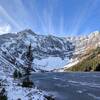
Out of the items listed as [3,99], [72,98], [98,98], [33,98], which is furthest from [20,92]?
[98,98]

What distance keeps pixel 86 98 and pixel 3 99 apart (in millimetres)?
26704

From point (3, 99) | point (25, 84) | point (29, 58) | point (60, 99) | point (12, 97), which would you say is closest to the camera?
point (3, 99)

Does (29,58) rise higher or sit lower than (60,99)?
higher

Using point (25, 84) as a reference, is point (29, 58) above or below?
above

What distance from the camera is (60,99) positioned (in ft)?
193

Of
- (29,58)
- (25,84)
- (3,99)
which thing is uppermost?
(29,58)

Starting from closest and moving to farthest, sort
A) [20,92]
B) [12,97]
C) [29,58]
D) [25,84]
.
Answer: [12,97]
[20,92]
[25,84]
[29,58]

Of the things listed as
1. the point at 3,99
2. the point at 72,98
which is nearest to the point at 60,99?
the point at 72,98

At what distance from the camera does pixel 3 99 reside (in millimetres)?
38562

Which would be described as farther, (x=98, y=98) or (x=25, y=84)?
(x=25, y=84)

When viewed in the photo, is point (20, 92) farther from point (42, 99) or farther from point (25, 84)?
point (25, 84)

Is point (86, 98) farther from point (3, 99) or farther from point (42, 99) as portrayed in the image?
point (3, 99)

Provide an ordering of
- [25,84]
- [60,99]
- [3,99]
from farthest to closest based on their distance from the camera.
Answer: [25,84] → [60,99] → [3,99]

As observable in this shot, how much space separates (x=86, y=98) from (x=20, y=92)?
18248mm
